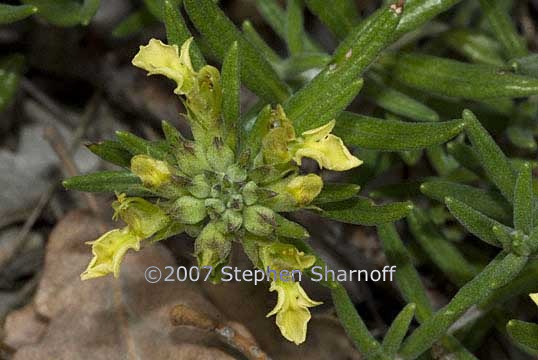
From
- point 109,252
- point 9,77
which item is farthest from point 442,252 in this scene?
point 9,77

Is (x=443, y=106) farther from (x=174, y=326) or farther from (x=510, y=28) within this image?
(x=174, y=326)

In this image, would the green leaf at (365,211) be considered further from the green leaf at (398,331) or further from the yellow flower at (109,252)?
the yellow flower at (109,252)

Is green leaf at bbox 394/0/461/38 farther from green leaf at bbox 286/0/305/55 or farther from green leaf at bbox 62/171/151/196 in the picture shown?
green leaf at bbox 62/171/151/196

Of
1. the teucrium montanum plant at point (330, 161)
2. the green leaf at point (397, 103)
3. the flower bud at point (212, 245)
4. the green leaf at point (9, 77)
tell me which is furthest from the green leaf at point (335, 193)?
the green leaf at point (9, 77)

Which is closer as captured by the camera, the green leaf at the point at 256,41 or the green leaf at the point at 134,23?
the green leaf at the point at 256,41

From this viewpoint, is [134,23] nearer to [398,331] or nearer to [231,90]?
[231,90]

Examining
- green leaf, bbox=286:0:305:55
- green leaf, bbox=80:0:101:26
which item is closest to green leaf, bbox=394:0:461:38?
green leaf, bbox=286:0:305:55
